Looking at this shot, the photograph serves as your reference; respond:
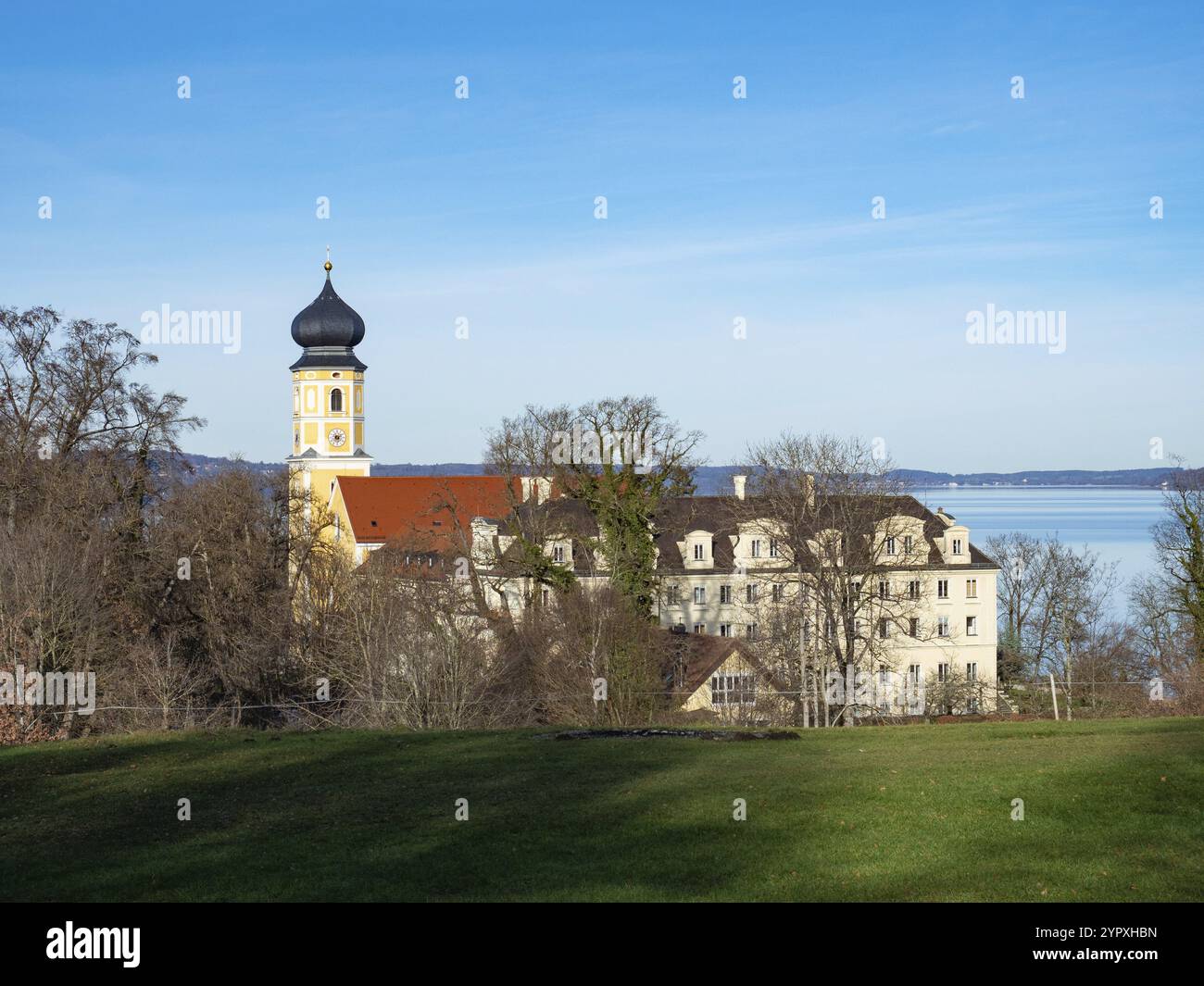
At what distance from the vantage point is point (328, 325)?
91688 mm

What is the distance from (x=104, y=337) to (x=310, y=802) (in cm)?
3514

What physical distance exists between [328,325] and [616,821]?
79.9 meters

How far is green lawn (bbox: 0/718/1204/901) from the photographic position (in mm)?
12648

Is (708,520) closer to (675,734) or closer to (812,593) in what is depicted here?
(812,593)

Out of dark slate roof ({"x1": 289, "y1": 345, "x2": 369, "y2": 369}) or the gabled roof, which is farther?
dark slate roof ({"x1": 289, "y1": 345, "x2": 369, "y2": 369})

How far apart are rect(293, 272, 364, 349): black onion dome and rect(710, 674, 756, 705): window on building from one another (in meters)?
50.9

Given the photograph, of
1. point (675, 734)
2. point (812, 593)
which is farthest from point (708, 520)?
point (675, 734)

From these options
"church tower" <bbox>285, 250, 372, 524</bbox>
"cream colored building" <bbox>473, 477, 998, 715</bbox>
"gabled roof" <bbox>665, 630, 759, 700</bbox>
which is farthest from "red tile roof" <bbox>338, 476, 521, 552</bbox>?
"gabled roof" <bbox>665, 630, 759, 700</bbox>

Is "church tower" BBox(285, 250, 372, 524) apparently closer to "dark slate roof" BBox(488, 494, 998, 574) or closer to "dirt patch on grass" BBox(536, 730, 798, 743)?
"dark slate roof" BBox(488, 494, 998, 574)
